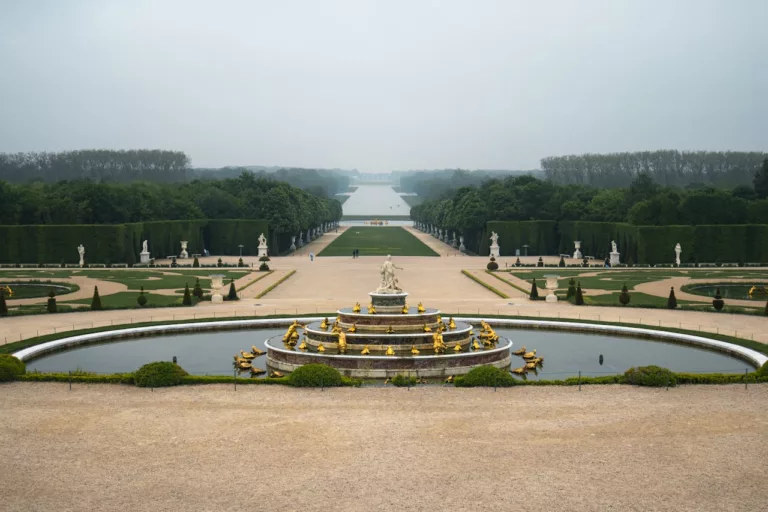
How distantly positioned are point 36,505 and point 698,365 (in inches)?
842

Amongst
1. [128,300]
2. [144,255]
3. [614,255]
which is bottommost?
[128,300]

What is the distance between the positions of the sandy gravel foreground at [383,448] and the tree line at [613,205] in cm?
5821

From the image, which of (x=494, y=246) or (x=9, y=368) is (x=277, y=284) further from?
(x=494, y=246)

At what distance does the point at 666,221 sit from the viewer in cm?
7969

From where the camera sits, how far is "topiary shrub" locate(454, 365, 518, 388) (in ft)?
81.7

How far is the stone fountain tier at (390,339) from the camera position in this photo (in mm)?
30281

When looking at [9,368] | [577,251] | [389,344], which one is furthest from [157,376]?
[577,251]

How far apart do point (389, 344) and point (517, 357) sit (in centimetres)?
470

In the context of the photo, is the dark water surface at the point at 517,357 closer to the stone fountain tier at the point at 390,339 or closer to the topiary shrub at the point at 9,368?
the stone fountain tier at the point at 390,339

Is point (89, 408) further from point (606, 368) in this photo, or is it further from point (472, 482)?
point (606, 368)

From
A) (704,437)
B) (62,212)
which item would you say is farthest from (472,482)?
(62,212)

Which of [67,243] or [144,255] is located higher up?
[67,243]

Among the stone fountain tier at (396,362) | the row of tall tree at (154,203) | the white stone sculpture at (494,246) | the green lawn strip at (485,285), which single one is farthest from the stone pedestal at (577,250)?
the stone fountain tier at (396,362)

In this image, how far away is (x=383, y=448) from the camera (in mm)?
18734
